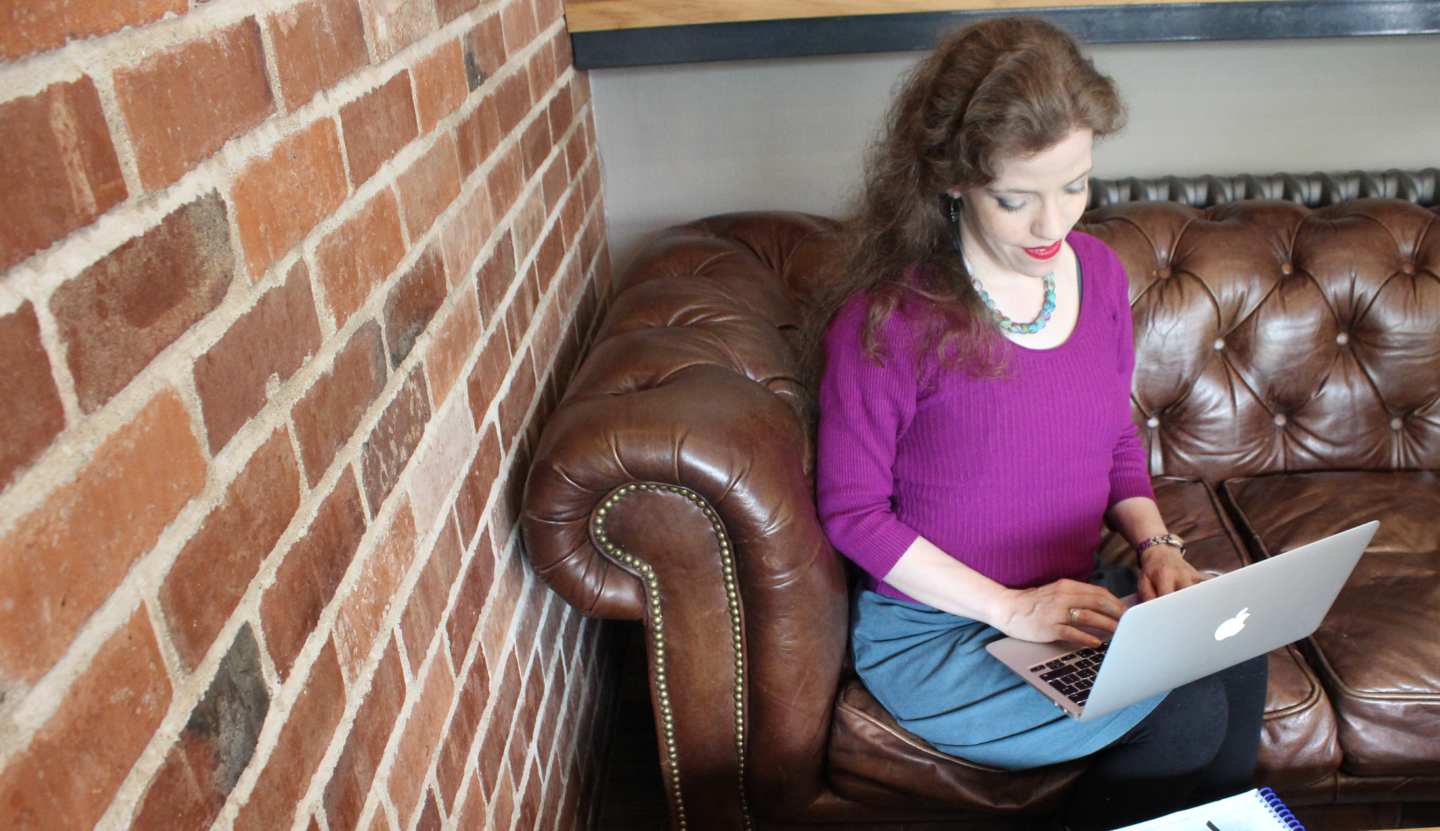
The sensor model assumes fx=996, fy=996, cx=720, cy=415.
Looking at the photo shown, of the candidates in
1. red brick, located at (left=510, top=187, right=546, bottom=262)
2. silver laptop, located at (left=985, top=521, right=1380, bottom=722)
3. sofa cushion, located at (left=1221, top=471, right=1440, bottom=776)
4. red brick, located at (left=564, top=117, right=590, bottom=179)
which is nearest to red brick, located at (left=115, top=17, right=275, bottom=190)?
red brick, located at (left=510, top=187, right=546, bottom=262)

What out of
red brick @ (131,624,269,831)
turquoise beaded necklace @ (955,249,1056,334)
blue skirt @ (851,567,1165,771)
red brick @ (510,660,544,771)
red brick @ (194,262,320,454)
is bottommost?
blue skirt @ (851,567,1165,771)

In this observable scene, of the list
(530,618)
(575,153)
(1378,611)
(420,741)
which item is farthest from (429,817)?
(1378,611)

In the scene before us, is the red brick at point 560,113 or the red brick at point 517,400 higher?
the red brick at point 560,113

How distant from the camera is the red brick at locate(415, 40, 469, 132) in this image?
39.3 inches

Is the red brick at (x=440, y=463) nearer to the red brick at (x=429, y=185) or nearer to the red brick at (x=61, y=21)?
the red brick at (x=429, y=185)

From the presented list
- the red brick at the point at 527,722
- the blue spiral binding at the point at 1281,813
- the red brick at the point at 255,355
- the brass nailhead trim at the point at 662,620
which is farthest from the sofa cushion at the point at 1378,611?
the red brick at the point at 255,355

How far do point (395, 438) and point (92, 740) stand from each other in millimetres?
419

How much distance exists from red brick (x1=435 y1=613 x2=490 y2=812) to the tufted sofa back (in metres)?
1.42

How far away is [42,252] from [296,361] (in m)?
0.25

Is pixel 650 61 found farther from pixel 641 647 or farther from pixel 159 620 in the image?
pixel 159 620

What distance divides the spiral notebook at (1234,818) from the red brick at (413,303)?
2.77 ft

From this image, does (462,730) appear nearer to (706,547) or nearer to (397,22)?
(706,547)

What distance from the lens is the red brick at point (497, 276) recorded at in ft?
3.84

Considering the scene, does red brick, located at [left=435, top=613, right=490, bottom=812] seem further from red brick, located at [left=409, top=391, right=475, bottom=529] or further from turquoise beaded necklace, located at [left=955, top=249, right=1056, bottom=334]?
turquoise beaded necklace, located at [left=955, top=249, right=1056, bottom=334]
